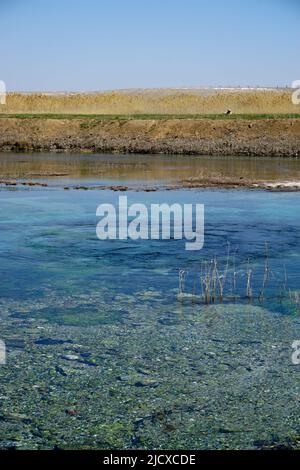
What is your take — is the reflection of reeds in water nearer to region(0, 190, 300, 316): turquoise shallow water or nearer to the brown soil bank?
region(0, 190, 300, 316): turquoise shallow water

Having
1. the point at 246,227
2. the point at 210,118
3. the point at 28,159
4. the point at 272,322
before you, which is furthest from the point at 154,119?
the point at 272,322

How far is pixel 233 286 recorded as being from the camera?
1027 centimetres

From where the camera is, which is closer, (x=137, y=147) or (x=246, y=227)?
(x=246, y=227)

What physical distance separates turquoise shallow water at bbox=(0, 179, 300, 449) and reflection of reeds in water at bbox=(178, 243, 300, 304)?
6 centimetres

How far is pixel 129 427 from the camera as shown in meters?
5.81

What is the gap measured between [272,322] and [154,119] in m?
37.7

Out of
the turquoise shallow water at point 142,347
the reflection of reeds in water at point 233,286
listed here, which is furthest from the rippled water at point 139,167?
the reflection of reeds in water at point 233,286

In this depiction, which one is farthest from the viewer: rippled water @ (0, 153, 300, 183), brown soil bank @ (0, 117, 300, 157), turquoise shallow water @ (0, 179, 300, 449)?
brown soil bank @ (0, 117, 300, 157)

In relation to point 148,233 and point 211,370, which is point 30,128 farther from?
point 211,370

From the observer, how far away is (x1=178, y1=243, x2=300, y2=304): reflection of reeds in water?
9586 mm

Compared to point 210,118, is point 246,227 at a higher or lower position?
lower

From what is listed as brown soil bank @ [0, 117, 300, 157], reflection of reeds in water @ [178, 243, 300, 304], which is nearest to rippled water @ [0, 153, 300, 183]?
brown soil bank @ [0, 117, 300, 157]

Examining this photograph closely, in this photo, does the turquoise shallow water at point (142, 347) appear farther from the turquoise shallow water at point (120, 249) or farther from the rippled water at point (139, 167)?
the rippled water at point (139, 167)

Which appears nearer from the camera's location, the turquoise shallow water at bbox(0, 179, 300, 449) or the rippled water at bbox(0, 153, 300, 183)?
the turquoise shallow water at bbox(0, 179, 300, 449)
